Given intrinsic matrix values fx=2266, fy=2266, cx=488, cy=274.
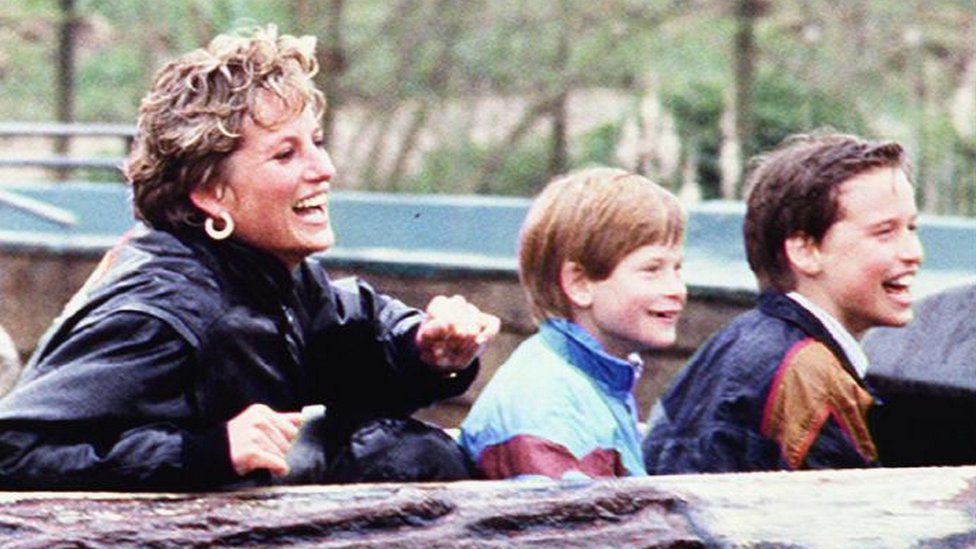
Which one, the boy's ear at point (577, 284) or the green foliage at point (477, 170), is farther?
the green foliage at point (477, 170)

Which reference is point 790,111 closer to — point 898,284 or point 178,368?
point 898,284

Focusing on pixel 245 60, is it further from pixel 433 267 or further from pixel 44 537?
pixel 433 267

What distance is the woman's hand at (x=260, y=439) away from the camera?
2.65 m

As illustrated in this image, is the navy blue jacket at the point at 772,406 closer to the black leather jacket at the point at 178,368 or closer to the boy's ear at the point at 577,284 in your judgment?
the boy's ear at the point at 577,284

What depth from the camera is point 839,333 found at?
11.8 feet

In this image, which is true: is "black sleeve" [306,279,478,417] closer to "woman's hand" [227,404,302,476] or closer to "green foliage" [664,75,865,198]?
"woman's hand" [227,404,302,476]

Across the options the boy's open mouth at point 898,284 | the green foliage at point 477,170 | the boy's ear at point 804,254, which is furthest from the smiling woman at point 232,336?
the green foliage at point 477,170

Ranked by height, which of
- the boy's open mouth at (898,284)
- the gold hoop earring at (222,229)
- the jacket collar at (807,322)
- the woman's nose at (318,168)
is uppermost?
the woman's nose at (318,168)

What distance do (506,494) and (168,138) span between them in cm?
80

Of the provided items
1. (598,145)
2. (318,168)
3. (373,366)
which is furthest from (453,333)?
(598,145)

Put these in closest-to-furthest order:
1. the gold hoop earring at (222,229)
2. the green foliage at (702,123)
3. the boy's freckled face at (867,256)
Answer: the gold hoop earring at (222,229) < the boy's freckled face at (867,256) < the green foliage at (702,123)

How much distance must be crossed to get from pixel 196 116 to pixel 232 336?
12.7 inches

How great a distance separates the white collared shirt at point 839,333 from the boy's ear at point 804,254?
0.18 ft

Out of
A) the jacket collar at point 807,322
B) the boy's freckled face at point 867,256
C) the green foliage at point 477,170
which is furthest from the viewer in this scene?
the green foliage at point 477,170
